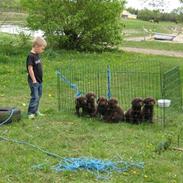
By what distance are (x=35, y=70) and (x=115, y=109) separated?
1568 millimetres

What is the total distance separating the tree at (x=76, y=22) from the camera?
20.3m

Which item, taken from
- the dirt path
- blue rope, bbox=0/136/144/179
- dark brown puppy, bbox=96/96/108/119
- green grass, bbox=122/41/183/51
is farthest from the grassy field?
green grass, bbox=122/41/183/51

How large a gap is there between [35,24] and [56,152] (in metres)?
14.2

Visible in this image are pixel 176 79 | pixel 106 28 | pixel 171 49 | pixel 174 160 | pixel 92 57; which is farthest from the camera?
pixel 171 49

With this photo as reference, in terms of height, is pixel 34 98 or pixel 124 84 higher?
pixel 34 98

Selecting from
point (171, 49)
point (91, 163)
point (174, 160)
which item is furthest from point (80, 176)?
point (171, 49)

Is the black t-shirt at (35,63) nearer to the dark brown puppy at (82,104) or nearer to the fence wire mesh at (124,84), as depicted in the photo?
the dark brown puppy at (82,104)

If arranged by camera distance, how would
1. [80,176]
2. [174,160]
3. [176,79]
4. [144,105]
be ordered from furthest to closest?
[176,79] → [144,105] → [174,160] → [80,176]

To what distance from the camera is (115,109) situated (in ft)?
28.3

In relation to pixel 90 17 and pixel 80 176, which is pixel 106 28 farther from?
pixel 80 176

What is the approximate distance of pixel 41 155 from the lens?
668 cm

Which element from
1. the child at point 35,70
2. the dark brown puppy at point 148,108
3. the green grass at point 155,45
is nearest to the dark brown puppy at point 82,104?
the child at point 35,70

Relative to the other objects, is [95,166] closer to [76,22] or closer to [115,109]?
[115,109]

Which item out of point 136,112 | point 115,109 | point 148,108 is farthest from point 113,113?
point 148,108
